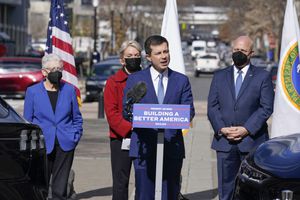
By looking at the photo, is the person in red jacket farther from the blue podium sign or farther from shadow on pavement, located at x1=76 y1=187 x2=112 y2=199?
shadow on pavement, located at x1=76 y1=187 x2=112 y2=199

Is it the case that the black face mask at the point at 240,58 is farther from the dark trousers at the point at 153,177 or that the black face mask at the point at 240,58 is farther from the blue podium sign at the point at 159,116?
the blue podium sign at the point at 159,116

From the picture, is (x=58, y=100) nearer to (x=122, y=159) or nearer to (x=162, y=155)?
(x=122, y=159)

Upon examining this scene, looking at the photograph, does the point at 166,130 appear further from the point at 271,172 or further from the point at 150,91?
the point at 271,172

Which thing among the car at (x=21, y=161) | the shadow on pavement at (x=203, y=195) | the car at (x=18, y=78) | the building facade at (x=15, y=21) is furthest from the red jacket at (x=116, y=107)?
the building facade at (x=15, y=21)

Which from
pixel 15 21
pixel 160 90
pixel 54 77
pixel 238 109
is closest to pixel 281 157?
pixel 160 90

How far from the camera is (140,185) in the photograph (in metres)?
8.54

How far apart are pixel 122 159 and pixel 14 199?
2970 millimetres

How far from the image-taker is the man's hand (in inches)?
367

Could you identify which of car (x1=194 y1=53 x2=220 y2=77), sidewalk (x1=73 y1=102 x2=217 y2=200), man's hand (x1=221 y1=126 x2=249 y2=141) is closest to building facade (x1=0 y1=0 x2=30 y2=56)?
car (x1=194 y1=53 x2=220 y2=77)

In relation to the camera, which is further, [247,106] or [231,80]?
[231,80]

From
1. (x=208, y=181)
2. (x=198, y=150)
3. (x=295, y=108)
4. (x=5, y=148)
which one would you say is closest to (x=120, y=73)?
(x=295, y=108)

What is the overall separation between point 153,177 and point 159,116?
0.86 m

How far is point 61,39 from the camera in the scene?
40.8 feet

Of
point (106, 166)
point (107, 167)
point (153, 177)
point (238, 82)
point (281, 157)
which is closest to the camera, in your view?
point (281, 157)
